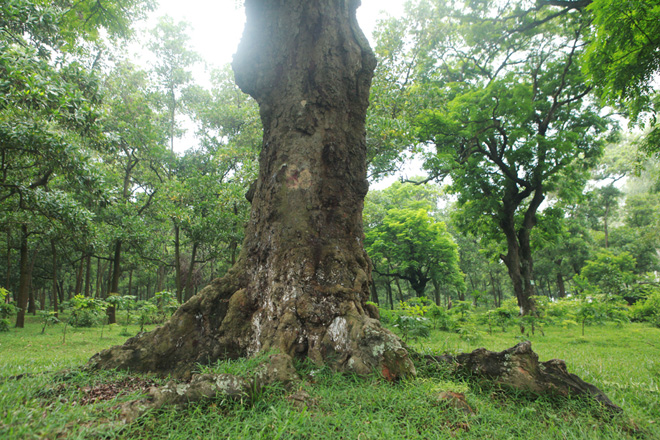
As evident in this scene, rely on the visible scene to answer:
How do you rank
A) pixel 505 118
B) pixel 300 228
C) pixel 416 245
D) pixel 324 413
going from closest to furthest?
1. pixel 324 413
2. pixel 300 228
3. pixel 505 118
4. pixel 416 245

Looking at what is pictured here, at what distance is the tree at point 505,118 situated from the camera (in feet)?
39.2

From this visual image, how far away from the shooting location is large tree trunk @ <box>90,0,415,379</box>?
10.7 ft

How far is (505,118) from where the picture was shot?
1275cm

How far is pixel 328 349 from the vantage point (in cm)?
316

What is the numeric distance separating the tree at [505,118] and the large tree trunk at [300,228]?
297 inches

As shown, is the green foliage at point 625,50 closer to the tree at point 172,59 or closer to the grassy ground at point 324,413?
the grassy ground at point 324,413

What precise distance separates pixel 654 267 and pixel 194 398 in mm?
34738

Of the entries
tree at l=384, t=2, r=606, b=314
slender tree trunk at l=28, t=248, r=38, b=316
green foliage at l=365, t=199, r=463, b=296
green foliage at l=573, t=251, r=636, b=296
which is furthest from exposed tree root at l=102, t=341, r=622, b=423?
slender tree trunk at l=28, t=248, r=38, b=316

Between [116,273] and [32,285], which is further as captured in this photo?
[32,285]

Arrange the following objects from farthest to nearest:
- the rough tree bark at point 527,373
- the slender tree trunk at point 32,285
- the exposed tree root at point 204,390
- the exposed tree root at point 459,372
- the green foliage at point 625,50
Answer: the slender tree trunk at point 32,285 → the green foliage at point 625,50 → the rough tree bark at point 527,373 → the exposed tree root at point 459,372 → the exposed tree root at point 204,390

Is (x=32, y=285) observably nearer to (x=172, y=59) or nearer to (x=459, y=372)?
(x=172, y=59)

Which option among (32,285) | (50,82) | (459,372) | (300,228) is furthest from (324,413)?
(32,285)

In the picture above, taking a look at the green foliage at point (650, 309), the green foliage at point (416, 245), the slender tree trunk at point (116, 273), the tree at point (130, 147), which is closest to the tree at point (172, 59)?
the tree at point (130, 147)

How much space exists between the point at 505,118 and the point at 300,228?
12245 millimetres
